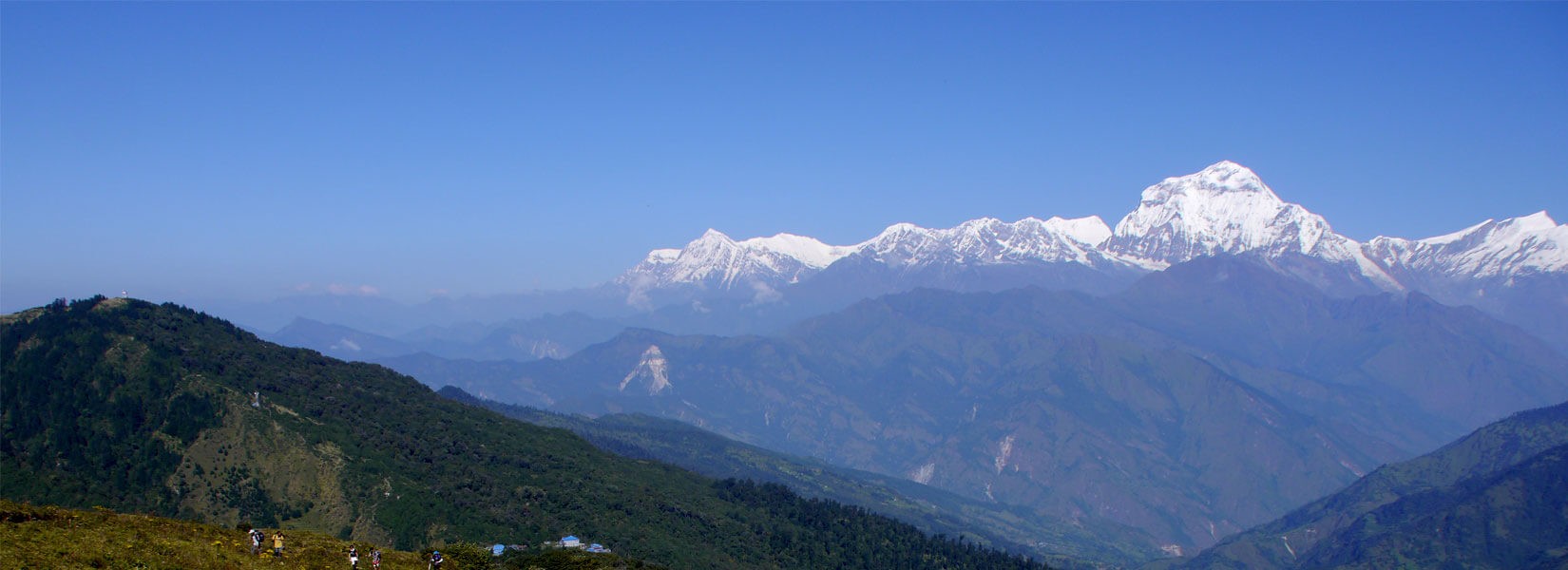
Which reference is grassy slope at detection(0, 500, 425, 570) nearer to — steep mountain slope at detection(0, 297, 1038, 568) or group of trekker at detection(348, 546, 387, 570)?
group of trekker at detection(348, 546, 387, 570)

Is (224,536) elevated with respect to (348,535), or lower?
elevated

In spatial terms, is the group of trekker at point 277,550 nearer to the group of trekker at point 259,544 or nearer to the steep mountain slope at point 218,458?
the group of trekker at point 259,544

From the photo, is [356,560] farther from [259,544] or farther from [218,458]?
[218,458]

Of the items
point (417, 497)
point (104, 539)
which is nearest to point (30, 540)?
point (104, 539)

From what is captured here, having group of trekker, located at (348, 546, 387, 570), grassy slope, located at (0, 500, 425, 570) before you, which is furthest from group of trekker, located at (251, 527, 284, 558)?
group of trekker, located at (348, 546, 387, 570)

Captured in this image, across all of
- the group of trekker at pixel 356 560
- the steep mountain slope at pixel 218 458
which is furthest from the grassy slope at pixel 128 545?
the steep mountain slope at pixel 218 458

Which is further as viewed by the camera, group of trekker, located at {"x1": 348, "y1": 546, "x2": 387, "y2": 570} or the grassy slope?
group of trekker, located at {"x1": 348, "y1": 546, "x2": 387, "y2": 570}

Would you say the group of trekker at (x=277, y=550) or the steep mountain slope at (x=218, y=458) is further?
the steep mountain slope at (x=218, y=458)

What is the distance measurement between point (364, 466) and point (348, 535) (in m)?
18.3

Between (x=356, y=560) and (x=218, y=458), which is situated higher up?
(x=356, y=560)

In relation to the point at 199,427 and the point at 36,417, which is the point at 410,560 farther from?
the point at 36,417

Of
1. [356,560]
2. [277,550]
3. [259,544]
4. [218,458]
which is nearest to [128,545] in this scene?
[259,544]

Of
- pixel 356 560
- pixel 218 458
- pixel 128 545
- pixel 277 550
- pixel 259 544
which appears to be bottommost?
pixel 218 458

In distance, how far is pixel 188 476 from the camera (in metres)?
164
